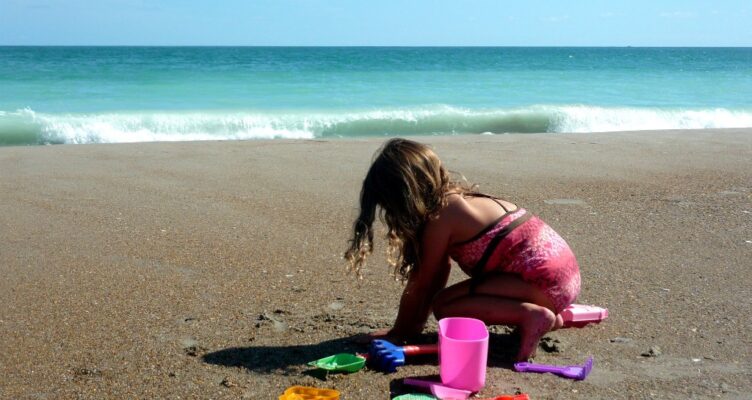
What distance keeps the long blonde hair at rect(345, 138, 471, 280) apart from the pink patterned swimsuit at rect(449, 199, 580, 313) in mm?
Answer: 225

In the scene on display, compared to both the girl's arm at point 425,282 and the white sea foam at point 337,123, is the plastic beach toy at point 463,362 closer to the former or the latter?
the girl's arm at point 425,282

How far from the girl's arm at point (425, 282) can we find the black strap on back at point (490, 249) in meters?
0.14

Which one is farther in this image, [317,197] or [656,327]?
[317,197]

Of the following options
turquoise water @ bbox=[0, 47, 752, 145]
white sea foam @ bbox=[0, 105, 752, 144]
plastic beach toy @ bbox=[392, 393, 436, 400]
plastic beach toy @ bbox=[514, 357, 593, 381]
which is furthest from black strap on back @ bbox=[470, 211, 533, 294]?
turquoise water @ bbox=[0, 47, 752, 145]

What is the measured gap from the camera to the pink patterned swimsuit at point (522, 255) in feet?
11.3

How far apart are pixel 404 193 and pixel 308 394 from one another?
0.91 metres

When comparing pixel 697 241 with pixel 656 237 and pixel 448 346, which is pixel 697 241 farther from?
pixel 448 346

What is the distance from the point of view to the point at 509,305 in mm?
3439

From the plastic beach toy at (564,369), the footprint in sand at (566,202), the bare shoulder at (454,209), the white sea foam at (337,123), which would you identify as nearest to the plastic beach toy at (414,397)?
the plastic beach toy at (564,369)

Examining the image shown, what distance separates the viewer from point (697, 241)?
542cm

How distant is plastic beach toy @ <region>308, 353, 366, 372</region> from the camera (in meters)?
3.18

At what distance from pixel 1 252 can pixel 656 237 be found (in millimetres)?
4387

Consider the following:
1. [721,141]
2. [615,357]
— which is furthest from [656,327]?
[721,141]

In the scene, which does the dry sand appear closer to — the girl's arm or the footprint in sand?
the footprint in sand
